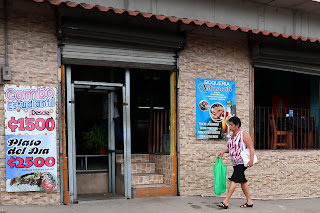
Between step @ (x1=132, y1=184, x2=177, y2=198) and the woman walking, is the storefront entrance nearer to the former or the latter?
step @ (x1=132, y1=184, x2=177, y2=198)

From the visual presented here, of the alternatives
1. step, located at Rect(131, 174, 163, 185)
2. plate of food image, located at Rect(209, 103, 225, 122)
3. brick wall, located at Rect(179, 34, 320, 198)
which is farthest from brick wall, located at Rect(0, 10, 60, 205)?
plate of food image, located at Rect(209, 103, 225, 122)

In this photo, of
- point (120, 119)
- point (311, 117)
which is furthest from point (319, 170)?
point (120, 119)

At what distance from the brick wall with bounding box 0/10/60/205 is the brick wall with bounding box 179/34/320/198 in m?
2.74

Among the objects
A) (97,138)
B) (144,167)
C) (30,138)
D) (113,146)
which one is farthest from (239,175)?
(30,138)

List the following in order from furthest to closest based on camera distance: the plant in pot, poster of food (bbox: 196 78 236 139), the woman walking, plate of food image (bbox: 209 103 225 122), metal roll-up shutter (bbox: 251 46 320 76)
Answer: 1. metal roll-up shutter (bbox: 251 46 320 76)
2. the plant in pot
3. plate of food image (bbox: 209 103 225 122)
4. poster of food (bbox: 196 78 236 139)
5. the woman walking

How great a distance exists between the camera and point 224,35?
28.1 feet

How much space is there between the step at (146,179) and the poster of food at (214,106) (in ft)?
4.19

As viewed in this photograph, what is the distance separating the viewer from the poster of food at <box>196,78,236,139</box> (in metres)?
8.24

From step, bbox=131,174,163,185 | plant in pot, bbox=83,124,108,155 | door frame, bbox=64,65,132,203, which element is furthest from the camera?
plant in pot, bbox=83,124,108,155

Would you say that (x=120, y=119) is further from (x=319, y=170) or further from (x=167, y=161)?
(x=319, y=170)

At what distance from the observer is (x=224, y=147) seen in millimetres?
8438

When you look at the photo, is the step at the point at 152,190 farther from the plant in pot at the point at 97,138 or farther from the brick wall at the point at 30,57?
the brick wall at the point at 30,57

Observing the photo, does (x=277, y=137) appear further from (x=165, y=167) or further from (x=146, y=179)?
(x=146, y=179)

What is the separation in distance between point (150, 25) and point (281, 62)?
11.6 ft
